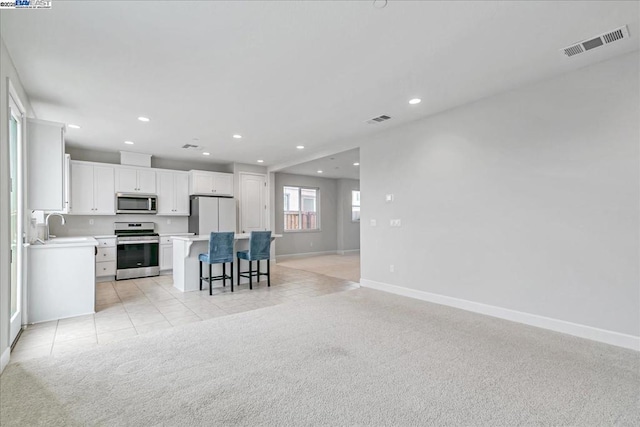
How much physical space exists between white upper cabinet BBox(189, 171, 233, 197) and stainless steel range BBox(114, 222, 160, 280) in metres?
1.37

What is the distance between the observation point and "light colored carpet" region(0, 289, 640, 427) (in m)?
1.84

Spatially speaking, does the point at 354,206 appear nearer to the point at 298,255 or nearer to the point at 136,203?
the point at 298,255

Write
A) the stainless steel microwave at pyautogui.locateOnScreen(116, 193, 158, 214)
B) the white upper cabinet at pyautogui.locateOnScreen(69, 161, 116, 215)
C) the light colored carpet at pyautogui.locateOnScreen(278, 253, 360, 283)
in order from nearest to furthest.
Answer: the white upper cabinet at pyautogui.locateOnScreen(69, 161, 116, 215) → the stainless steel microwave at pyautogui.locateOnScreen(116, 193, 158, 214) → the light colored carpet at pyautogui.locateOnScreen(278, 253, 360, 283)

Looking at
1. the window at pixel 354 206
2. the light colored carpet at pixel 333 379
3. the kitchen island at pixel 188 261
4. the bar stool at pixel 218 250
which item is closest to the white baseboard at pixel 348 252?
the window at pixel 354 206

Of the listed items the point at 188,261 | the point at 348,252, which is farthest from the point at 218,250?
the point at 348,252

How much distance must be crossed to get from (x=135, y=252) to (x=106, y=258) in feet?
1.62

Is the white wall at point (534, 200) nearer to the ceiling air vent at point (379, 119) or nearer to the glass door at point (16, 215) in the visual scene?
the ceiling air vent at point (379, 119)

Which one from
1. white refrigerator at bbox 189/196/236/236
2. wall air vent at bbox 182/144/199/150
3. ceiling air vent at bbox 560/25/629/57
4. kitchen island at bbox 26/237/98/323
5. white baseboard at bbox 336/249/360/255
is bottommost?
white baseboard at bbox 336/249/360/255


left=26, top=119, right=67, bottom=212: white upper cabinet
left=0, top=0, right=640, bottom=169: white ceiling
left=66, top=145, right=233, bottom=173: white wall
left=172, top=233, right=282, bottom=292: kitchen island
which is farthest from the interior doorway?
left=66, top=145, right=233, bottom=173: white wall

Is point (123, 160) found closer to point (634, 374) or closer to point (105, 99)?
point (105, 99)

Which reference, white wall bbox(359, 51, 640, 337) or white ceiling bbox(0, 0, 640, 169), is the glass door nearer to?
white ceiling bbox(0, 0, 640, 169)

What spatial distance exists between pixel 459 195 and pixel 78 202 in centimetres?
679

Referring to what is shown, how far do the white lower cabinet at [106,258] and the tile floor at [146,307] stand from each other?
272 mm

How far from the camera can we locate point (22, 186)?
130 inches
